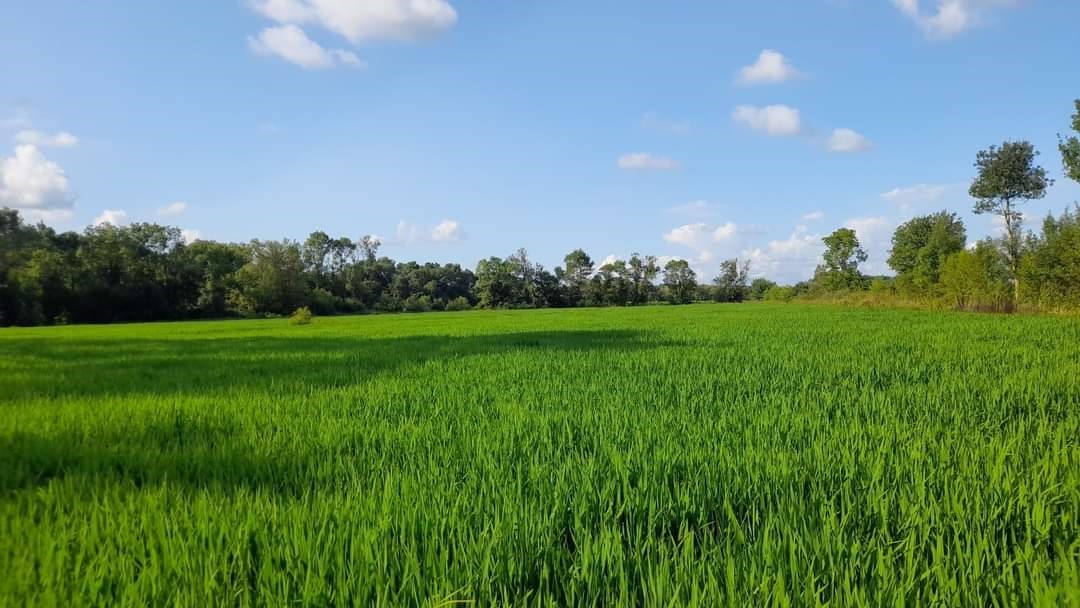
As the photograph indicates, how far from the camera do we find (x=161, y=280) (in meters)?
58.4

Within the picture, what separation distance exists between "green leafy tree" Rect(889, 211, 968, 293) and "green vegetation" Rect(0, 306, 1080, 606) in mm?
48370

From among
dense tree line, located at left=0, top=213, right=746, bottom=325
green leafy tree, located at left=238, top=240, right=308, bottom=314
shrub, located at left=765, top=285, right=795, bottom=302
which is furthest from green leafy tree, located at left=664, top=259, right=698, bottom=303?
green leafy tree, located at left=238, top=240, right=308, bottom=314

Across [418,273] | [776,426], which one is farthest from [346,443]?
[418,273]

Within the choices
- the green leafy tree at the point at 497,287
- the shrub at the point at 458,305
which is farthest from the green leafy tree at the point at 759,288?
the shrub at the point at 458,305

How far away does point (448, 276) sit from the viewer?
101625 mm

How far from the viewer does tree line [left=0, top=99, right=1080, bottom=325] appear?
84.9 feet

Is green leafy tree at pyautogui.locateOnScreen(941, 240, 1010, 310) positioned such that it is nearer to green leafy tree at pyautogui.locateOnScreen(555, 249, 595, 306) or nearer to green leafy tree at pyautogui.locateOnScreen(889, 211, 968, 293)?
green leafy tree at pyautogui.locateOnScreen(889, 211, 968, 293)

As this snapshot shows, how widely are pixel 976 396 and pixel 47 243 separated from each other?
7880 centimetres

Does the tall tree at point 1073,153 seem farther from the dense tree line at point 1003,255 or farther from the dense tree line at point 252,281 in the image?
the dense tree line at point 252,281

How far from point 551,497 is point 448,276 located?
101701 millimetres

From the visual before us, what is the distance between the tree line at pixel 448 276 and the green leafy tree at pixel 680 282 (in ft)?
0.76

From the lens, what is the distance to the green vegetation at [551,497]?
1387 mm

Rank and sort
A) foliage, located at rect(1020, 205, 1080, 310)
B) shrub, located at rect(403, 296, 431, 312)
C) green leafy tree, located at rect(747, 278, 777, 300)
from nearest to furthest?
foliage, located at rect(1020, 205, 1080, 310), shrub, located at rect(403, 296, 431, 312), green leafy tree, located at rect(747, 278, 777, 300)

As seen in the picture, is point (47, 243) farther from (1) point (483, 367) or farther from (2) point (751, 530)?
(2) point (751, 530)
